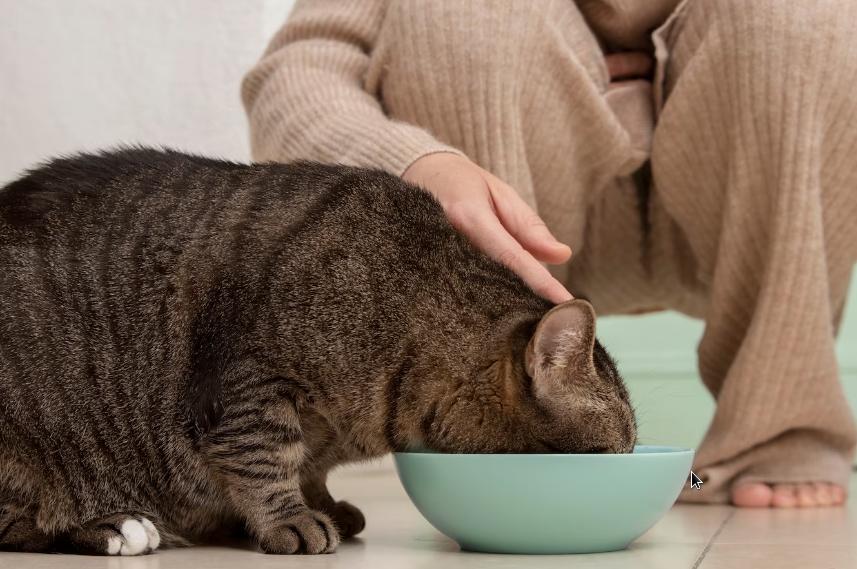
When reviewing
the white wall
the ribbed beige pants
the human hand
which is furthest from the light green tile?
the human hand

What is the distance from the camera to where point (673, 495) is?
1310 millimetres

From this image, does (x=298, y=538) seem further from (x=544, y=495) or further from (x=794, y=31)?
(x=794, y=31)

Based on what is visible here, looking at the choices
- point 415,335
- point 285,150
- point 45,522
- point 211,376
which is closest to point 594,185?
point 285,150

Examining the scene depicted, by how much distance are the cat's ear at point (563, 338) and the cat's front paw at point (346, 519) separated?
0.38 metres

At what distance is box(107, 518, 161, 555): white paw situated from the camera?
1337 millimetres

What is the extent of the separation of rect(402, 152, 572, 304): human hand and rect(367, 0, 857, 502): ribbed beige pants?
0.24m

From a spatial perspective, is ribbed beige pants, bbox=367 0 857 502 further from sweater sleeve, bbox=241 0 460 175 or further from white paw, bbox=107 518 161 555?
white paw, bbox=107 518 161 555

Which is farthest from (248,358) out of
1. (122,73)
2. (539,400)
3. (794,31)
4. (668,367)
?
(668,367)

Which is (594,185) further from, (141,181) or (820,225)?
(141,181)

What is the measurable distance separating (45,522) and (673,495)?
75cm

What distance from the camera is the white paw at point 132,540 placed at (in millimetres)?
1337

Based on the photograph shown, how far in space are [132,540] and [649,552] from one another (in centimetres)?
61

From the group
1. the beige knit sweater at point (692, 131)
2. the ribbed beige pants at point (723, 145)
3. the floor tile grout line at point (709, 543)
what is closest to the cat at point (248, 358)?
the floor tile grout line at point (709, 543)

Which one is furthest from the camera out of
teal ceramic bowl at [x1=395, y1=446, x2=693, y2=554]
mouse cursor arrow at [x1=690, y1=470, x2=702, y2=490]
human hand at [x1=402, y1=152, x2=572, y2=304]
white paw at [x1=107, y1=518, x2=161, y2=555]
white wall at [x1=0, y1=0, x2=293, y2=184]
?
white wall at [x1=0, y1=0, x2=293, y2=184]
